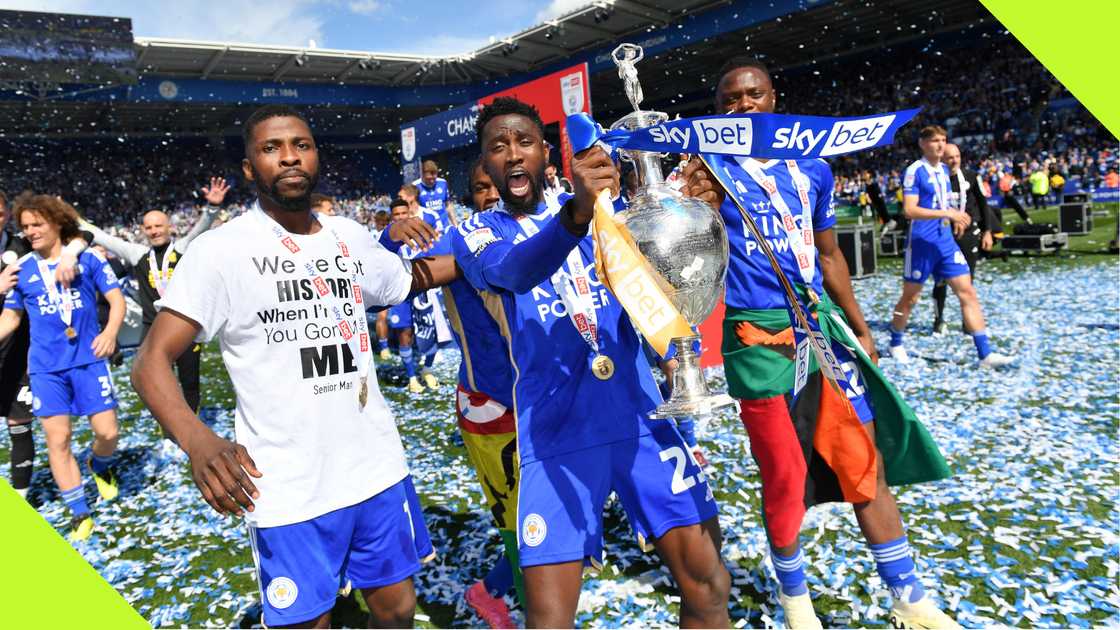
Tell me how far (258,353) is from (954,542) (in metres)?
3.75

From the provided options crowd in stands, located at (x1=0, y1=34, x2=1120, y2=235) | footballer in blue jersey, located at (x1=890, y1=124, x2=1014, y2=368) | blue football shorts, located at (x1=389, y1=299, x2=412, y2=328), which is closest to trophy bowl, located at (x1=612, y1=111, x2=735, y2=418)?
footballer in blue jersey, located at (x1=890, y1=124, x2=1014, y2=368)

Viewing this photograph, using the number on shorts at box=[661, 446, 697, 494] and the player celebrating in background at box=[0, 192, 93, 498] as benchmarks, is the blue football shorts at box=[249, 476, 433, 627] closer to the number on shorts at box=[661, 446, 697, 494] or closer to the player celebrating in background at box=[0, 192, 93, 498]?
the number on shorts at box=[661, 446, 697, 494]

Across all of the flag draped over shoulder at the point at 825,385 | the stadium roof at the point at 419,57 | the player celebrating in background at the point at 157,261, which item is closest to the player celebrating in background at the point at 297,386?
the flag draped over shoulder at the point at 825,385

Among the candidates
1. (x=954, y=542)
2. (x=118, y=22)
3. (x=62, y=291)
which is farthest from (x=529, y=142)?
(x=118, y=22)

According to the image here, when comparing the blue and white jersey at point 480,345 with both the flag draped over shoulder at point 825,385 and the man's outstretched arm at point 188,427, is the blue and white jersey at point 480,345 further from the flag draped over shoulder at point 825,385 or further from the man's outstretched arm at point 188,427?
the man's outstretched arm at point 188,427

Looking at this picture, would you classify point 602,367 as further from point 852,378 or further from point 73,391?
point 73,391

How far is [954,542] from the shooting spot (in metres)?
3.86

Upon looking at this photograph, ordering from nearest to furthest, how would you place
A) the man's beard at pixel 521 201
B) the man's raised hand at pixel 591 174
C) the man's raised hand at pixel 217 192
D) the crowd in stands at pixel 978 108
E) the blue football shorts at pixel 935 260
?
the man's raised hand at pixel 591 174 < the man's beard at pixel 521 201 < the man's raised hand at pixel 217 192 < the blue football shorts at pixel 935 260 < the crowd in stands at pixel 978 108

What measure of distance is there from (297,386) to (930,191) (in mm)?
7032

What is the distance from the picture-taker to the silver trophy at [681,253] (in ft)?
5.62

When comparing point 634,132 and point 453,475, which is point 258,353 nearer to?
point 634,132

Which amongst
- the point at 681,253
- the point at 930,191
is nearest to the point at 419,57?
the point at 930,191

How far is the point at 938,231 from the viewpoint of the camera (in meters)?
7.25

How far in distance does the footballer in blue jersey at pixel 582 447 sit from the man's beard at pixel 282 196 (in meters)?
0.62
